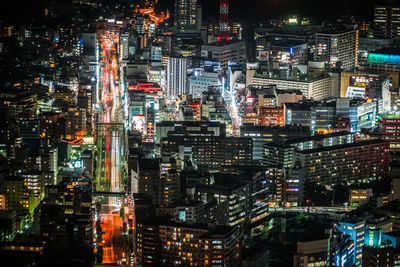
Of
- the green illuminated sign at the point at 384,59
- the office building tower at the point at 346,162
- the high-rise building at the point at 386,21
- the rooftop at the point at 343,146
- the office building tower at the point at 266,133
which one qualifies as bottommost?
the office building tower at the point at 346,162

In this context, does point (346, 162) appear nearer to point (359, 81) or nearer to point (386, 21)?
point (359, 81)

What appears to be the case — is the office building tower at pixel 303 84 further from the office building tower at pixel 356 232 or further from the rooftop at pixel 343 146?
the office building tower at pixel 356 232

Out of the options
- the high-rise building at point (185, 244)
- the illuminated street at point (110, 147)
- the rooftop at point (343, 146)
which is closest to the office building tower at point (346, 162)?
the rooftop at point (343, 146)

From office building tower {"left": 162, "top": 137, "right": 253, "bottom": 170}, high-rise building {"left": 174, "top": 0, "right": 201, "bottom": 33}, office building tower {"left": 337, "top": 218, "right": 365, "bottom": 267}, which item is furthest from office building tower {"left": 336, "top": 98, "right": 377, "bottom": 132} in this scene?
high-rise building {"left": 174, "top": 0, "right": 201, "bottom": 33}

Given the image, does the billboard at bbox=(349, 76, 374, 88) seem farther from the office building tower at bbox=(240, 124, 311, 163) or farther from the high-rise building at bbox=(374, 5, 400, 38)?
the high-rise building at bbox=(374, 5, 400, 38)

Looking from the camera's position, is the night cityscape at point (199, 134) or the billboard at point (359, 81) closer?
the night cityscape at point (199, 134)

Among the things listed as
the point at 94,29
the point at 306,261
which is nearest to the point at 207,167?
the point at 306,261
